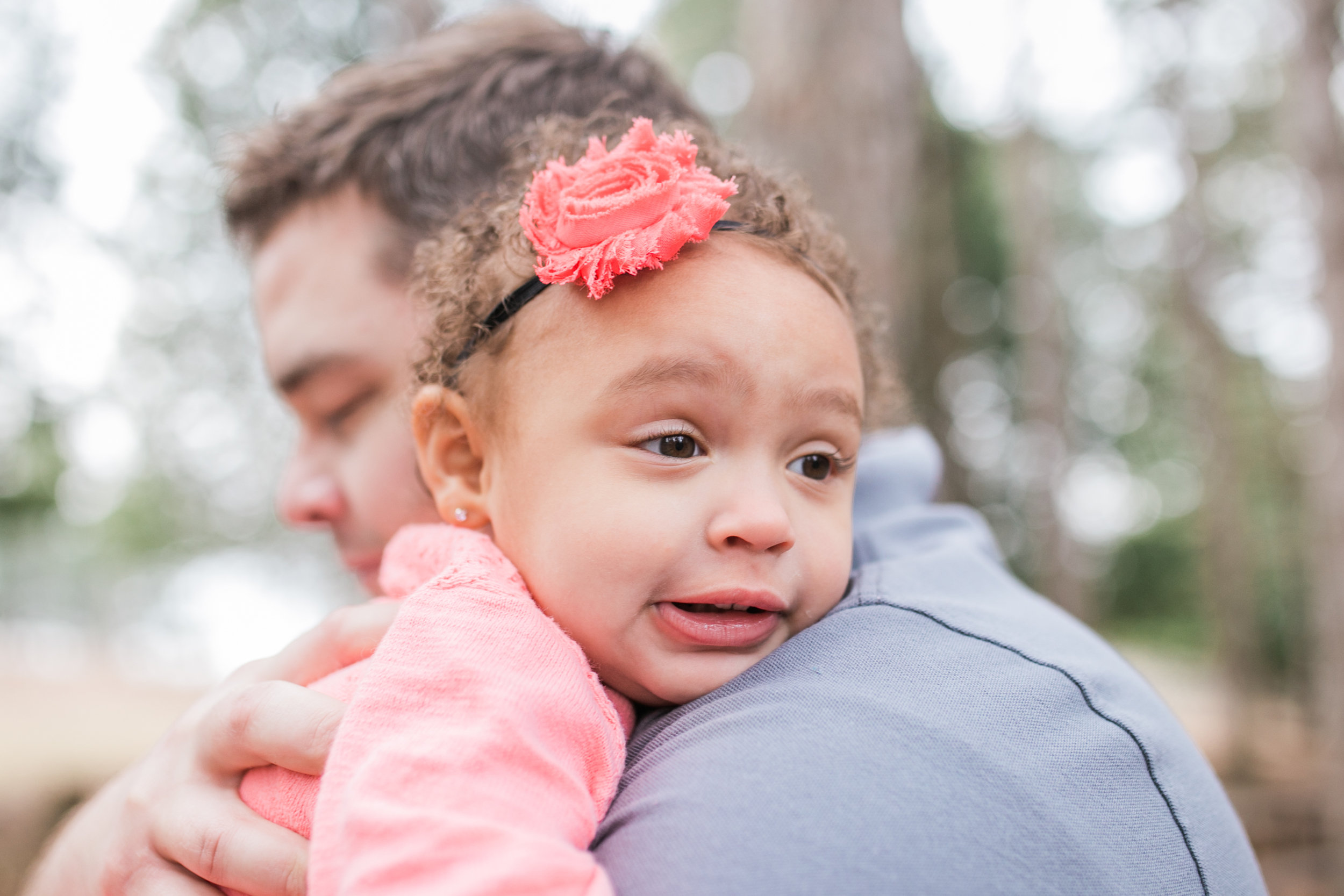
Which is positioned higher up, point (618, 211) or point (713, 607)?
point (618, 211)

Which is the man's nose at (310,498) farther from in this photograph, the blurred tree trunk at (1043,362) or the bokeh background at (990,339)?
the blurred tree trunk at (1043,362)

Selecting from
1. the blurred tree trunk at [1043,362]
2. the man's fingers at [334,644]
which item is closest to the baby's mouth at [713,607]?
the man's fingers at [334,644]

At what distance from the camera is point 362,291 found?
212cm

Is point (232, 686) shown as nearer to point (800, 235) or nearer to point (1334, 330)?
point (800, 235)

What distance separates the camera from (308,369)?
214 centimetres

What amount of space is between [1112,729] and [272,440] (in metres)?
16.1

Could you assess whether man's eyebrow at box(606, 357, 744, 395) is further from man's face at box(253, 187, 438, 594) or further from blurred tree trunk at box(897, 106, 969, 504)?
blurred tree trunk at box(897, 106, 969, 504)

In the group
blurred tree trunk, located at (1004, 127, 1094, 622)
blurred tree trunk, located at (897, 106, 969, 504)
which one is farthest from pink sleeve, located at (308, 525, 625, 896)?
blurred tree trunk, located at (897, 106, 969, 504)

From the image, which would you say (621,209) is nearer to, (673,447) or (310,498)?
(673,447)

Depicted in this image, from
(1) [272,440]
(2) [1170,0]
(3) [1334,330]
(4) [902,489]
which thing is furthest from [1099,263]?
(4) [902,489]

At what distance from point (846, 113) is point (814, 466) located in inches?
142

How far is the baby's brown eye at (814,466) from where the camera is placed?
146 centimetres

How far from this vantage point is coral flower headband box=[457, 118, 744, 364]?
1.34 meters

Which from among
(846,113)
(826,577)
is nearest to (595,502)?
(826,577)
